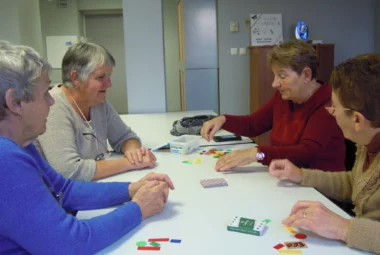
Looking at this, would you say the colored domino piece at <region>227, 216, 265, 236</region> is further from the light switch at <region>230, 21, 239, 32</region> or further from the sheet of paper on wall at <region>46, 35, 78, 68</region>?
the sheet of paper on wall at <region>46, 35, 78, 68</region>

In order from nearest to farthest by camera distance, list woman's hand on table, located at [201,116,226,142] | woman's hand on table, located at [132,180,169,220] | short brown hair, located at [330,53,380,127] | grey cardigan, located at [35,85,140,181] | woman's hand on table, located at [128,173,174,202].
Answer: short brown hair, located at [330,53,380,127]
woman's hand on table, located at [132,180,169,220]
woman's hand on table, located at [128,173,174,202]
grey cardigan, located at [35,85,140,181]
woman's hand on table, located at [201,116,226,142]

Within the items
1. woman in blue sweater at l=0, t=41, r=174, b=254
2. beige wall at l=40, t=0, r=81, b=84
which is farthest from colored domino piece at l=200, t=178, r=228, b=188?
beige wall at l=40, t=0, r=81, b=84

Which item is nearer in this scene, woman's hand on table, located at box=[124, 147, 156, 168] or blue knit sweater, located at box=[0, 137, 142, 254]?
blue knit sweater, located at box=[0, 137, 142, 254]

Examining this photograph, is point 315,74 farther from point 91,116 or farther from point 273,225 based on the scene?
point 91,116

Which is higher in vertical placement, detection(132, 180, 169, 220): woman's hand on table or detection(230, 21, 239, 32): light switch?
detection(230, 21, 239, 32): light switch

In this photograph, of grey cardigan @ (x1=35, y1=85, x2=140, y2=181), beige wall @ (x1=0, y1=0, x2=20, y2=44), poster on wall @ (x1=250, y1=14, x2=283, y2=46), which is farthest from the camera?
poster on wall @ (x1=250, y1=14, x2=283, y2=46)

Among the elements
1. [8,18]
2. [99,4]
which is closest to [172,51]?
[99,4]

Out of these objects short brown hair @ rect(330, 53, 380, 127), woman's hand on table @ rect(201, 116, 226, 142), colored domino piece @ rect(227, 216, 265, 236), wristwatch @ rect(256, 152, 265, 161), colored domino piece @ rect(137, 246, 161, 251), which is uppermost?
short brown hair @ rect(330, 53, 380, 127)

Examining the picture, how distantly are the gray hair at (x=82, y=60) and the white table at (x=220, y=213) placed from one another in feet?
1.88

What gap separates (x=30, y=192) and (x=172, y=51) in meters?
6.11

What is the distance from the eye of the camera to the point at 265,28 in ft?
19.2

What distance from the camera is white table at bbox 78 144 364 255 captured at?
43.5 inches

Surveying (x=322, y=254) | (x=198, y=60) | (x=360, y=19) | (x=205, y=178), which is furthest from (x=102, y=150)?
(x=360, y=19)

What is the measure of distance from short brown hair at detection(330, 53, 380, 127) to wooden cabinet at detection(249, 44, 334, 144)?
4154 mm
